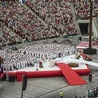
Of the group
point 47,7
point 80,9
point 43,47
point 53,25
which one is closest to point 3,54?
point 43,47

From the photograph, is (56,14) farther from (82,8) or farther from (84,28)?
(84,28)

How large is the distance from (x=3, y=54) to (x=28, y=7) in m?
25.6

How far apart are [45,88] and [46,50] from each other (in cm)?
1212

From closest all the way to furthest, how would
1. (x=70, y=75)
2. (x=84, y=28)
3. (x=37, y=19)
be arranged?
(x=70, y=75) → (x=37, y=19) → (x=84, y=28)

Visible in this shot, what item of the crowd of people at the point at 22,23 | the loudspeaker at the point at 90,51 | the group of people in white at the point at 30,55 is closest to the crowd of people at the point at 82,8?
the crowd of people at the point at 22,23

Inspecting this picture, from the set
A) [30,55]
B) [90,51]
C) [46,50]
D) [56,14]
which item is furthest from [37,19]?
[30,55]

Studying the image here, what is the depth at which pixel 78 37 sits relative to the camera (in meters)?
57.6

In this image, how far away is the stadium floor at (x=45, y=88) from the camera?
25781 mm

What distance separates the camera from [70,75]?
2898 centimetres

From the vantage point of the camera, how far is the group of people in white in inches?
1265

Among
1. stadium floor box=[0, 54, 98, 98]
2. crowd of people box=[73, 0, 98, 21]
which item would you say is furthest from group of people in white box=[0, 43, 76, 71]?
crowd of people box=[73, 0, 98, 21]

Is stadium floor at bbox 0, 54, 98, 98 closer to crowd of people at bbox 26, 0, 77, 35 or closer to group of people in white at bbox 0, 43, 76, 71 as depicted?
group of people in white at bbox 0, 43, 76, 71

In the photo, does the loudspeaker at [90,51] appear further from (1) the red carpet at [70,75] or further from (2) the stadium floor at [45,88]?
(2) the stadium floor at [45,88]

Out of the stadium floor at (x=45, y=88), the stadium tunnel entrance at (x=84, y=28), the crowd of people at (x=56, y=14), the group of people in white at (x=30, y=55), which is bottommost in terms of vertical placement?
the stadium floor at (x=45, y=88)
